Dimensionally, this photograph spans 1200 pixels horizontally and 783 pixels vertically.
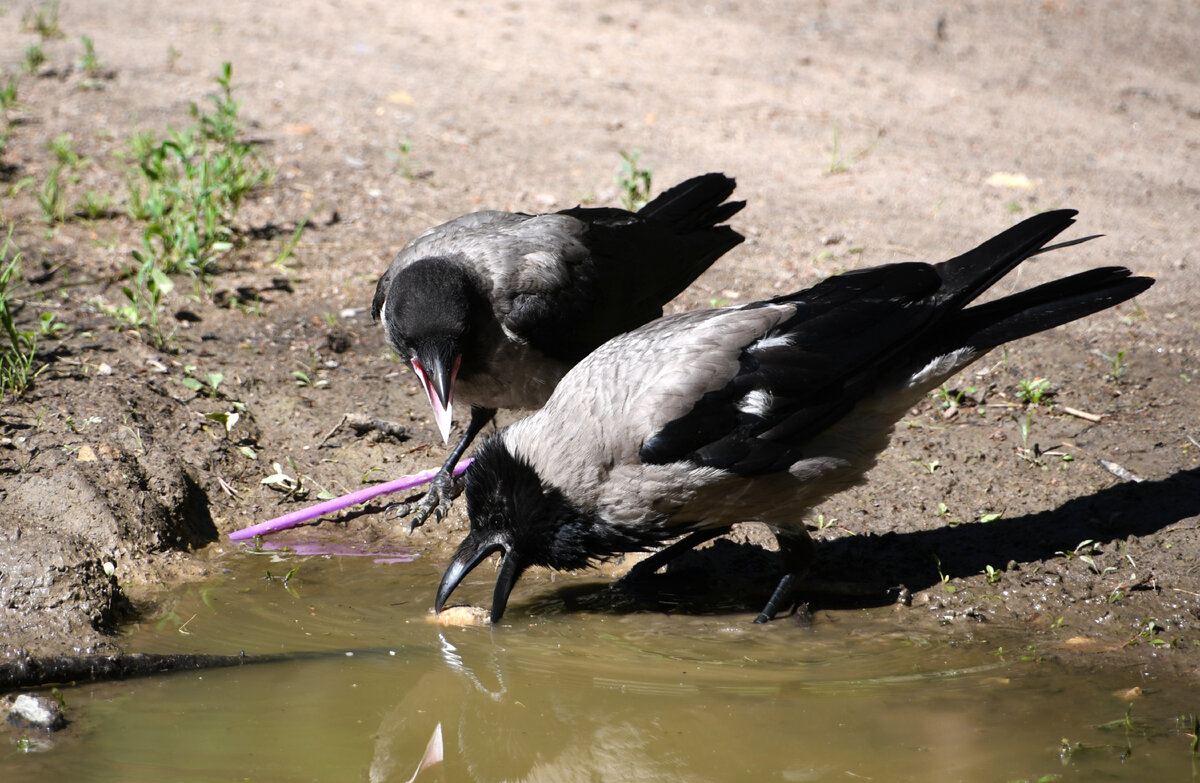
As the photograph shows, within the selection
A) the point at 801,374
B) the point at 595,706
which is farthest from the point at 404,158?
the point at 595,706

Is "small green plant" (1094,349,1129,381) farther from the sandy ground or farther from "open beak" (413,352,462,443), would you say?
"open beak" (413,352,462,443)

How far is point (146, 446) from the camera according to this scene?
15.4ft

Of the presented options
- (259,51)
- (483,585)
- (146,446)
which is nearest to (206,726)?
(483,585)

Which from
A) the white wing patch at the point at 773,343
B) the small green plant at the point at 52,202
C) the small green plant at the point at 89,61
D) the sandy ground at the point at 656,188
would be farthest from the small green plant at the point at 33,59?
the white wing patch at the point at 773,343

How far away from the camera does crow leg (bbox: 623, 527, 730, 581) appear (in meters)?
4.44

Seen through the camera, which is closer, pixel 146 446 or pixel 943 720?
pixel 943 720

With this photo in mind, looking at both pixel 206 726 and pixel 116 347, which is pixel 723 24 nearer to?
pixel 116 347

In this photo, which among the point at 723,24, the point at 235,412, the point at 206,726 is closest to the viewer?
the point at 206,726

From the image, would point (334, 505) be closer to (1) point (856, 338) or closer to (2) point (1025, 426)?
(1) point (856, 338)

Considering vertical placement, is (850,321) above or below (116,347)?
above

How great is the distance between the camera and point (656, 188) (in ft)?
24.8

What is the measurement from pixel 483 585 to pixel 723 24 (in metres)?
7.98

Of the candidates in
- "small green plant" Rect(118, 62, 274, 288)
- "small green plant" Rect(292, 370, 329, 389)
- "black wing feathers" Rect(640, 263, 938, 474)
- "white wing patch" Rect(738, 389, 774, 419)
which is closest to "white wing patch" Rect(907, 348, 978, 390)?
"black wing feathers" Rect(640, 263, 938, 474)

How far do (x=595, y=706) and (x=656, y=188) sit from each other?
4.78 meters
